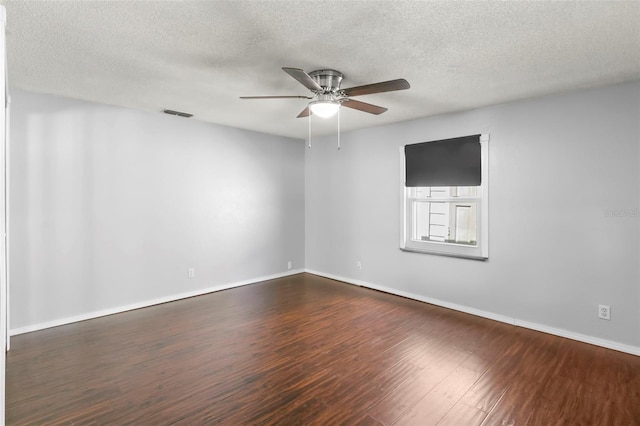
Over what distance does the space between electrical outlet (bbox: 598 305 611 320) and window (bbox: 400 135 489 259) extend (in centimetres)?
115

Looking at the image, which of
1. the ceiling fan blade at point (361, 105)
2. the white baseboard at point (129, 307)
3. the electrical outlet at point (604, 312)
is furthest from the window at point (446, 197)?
the white baseboard at point (129, 307)

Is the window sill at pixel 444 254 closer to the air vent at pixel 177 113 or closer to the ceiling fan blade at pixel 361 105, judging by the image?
the ceiling fan blade at pixel 361 105

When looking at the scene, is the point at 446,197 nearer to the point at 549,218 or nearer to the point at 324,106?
the point at 549,218

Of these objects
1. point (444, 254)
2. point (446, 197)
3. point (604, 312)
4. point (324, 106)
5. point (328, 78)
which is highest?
point (328, 78)

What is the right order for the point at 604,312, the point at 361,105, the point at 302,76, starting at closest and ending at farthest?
the point at 302,76 → the point at 361,105 → the point at 604,312

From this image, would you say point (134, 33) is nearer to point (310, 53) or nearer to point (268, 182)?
point (310, 53)

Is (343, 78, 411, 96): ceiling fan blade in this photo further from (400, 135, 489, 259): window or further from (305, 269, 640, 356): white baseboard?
(305, 269, 640, 356): white baseboard

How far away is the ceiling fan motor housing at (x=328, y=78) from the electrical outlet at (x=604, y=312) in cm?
330

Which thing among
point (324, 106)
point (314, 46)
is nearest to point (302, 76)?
point (314, 46)

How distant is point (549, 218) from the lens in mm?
3627

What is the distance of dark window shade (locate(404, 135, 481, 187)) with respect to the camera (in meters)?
4.22

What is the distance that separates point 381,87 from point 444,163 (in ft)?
7.38

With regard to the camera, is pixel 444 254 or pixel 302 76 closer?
pixel 302 76

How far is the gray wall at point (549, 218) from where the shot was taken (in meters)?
3.21
